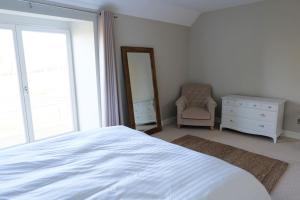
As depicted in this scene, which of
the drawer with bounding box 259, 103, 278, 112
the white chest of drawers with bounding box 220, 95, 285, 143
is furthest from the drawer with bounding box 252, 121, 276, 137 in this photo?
the drawer with bounding box 259, 103, 278, 112

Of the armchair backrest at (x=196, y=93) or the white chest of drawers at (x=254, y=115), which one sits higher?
the armchair backrest at (x=196, y=93)

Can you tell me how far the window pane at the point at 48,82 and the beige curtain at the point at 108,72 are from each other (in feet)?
2.99

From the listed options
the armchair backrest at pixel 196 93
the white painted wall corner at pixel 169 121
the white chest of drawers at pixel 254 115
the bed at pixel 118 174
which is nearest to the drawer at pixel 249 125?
the white chest of drawers at pixel 254 115

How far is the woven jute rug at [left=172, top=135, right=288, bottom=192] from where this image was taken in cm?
243

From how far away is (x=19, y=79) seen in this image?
3150 millimetres

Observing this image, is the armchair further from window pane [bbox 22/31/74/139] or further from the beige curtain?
window pane [bbox 22/31/74/139]

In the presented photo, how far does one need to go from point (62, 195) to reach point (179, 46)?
405 cm

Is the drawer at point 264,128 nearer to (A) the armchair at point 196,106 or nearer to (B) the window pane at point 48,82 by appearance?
(A) the armchair at point 196,106

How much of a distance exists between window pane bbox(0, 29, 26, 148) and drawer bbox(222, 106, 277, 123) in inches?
142

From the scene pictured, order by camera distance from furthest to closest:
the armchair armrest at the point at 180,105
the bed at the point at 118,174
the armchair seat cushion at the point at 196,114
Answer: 1. the armchair armrest at the point at 180,105
2. the armchair seat cushion at the point at 196,114
3. the bed at the point at 118,174

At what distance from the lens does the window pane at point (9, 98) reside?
9.90ft

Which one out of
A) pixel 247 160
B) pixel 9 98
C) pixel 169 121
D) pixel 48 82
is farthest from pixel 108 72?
pixel 247 160

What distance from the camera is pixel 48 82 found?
11.5ft

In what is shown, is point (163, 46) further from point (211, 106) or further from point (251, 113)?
point (251, 113)
